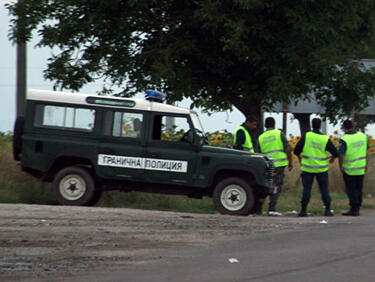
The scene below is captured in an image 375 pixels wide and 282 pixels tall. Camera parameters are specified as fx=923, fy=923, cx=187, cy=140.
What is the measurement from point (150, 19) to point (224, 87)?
2283 mm

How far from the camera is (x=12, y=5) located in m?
20.2

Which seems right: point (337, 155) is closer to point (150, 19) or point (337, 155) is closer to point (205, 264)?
point (150, 19)

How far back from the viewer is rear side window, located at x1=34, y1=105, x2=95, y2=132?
633 inches

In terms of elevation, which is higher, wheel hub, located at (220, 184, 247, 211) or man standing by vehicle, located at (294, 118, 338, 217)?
man standing by vehicle, located at (294, 118, 338, 217)

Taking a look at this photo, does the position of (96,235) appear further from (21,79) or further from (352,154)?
(21,79)

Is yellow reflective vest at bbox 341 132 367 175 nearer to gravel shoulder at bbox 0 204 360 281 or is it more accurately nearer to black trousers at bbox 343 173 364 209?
black trousers at bbox 343 173 364 209

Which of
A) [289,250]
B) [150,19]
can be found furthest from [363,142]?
[289,250]

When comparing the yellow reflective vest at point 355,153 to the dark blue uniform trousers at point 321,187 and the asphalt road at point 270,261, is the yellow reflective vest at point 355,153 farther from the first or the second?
the asphalt road at point 270,261

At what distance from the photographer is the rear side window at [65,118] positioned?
52.7ft

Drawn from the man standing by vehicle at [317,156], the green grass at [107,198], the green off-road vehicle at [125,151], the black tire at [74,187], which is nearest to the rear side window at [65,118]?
the green off-road vehicle at [125,151]

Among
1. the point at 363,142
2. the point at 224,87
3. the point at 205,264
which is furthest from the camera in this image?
the point at 224,87

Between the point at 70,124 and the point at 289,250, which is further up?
the point at 70,124

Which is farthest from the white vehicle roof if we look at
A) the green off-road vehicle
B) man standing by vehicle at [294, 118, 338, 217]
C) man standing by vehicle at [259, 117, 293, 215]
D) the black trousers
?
the black trousers

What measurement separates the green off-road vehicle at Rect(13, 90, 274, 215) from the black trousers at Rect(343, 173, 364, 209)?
5.98 feet
